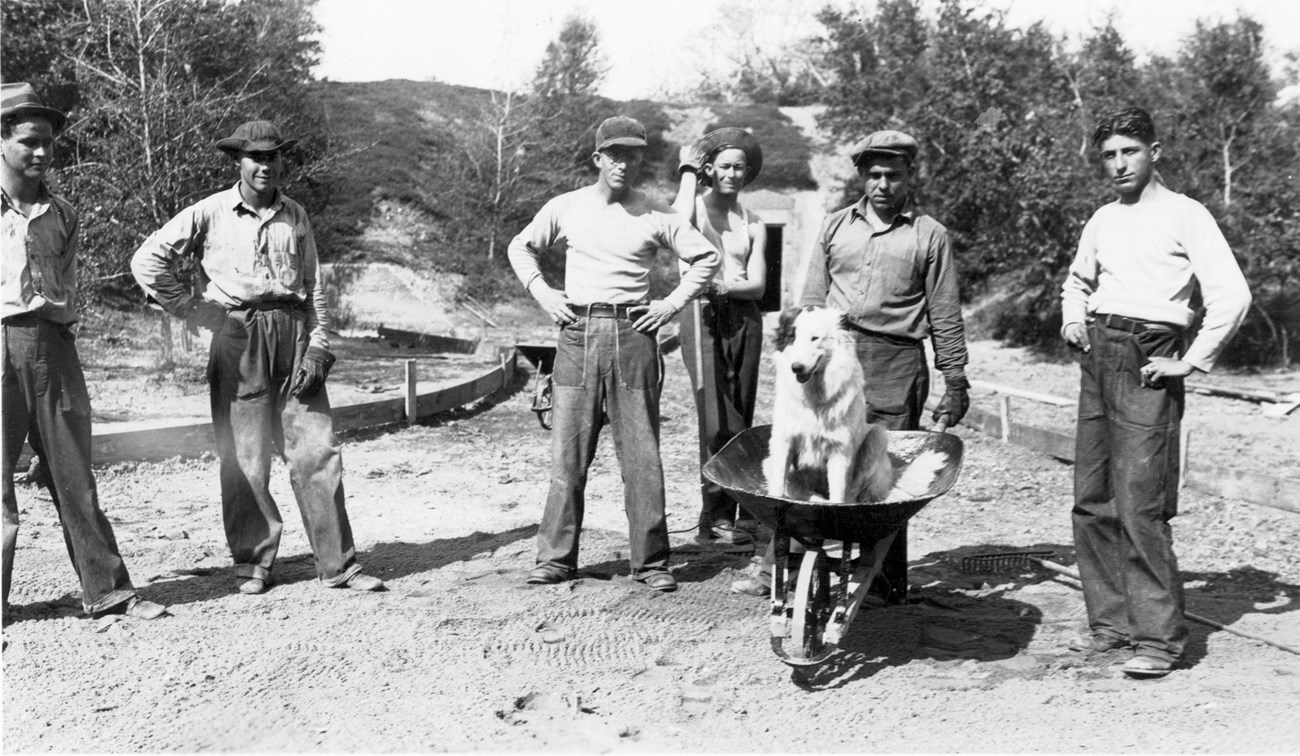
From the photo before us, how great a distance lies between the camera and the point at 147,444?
7754mm

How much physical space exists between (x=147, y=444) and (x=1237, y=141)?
14.9 m

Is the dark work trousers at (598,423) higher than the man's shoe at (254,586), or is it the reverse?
the dark work trousers at (598,423)

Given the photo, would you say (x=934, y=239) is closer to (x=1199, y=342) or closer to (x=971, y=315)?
(x=1199, y=342)

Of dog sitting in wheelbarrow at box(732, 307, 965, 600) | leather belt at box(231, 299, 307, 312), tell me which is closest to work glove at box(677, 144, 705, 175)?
dog sitting in wheelbarrow at box(732, 307, 965, 600)

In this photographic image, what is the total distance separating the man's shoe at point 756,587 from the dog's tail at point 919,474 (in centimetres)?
86

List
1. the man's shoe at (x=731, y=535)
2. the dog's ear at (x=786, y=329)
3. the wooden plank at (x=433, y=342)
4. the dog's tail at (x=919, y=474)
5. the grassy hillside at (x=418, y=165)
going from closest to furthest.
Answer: the dog's tail at (x=919, y=474) → the dog's ear at (x=786, y=329) → the man's shoe at (x=731, y=535) → the wooden plank at (x=433, y=342) → the grassy hillside at (x=418, y=165)

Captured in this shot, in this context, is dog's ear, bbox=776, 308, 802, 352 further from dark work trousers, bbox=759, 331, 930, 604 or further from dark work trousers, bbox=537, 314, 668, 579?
dark work trousers, bbox=537, 314, 668, 579

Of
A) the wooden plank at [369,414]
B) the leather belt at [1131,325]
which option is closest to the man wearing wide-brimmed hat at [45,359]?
the leather belt at [1131,325]

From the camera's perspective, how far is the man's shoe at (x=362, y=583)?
5273mm

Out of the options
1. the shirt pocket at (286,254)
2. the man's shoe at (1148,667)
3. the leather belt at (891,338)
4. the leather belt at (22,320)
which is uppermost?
the shirt pocket at (286,254)

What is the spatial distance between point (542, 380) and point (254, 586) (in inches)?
234

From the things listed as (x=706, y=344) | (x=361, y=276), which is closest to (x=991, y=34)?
(x=361, y=276)

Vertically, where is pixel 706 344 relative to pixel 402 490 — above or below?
above

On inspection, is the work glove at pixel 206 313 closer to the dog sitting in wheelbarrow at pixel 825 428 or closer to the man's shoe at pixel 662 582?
the man's shoe at pixel 662 582
